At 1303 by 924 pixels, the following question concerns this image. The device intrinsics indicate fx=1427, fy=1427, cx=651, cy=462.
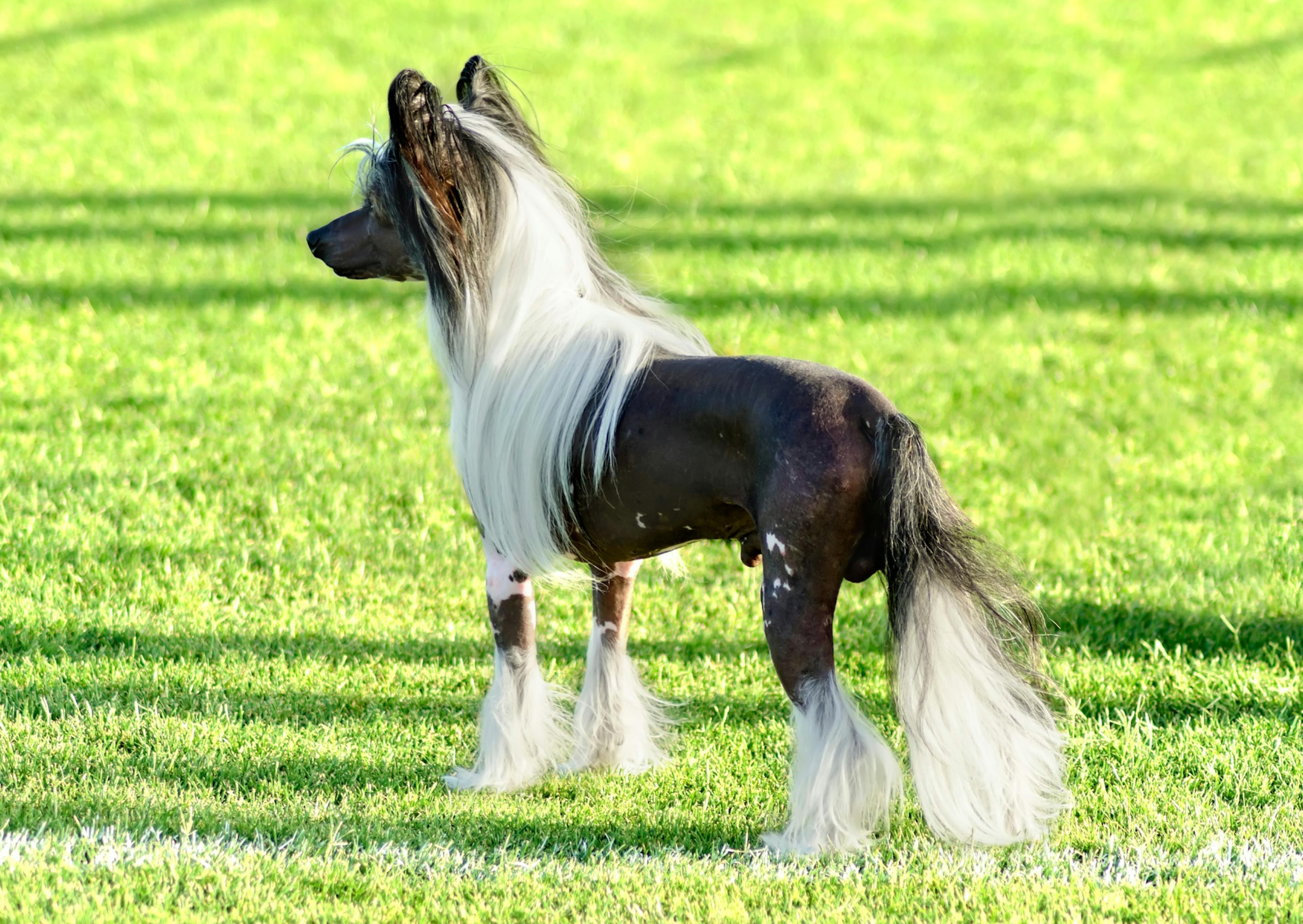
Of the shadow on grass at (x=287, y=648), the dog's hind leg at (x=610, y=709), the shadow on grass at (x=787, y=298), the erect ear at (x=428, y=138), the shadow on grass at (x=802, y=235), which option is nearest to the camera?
the erect ear at (x=428, y=138)

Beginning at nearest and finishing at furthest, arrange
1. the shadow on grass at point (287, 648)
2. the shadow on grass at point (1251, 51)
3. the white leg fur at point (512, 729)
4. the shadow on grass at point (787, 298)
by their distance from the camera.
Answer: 1. the white leg fur at point (512, 729)
2. the shadow on grass at point (287, 648)
3. the shadow on grass at point (787, 298)
4. the shadow on grass at point (1251, 51)

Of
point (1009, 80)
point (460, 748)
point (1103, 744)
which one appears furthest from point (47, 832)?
point (1009, 80)

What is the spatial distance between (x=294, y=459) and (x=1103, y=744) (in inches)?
166

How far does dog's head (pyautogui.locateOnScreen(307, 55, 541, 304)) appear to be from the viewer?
373 cm

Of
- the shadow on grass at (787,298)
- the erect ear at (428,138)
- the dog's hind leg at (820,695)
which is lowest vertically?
the dog's hind leg at (820,695)

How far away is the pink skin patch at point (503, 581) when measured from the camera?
4.07 m

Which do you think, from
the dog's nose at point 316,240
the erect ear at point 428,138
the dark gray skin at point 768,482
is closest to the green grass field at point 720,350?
the erect ear at point 428,138

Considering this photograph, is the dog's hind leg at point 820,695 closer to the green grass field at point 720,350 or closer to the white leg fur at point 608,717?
the green grass field at point 720,350

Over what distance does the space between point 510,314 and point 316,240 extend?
2.48ft

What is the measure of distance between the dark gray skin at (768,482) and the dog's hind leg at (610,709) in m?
0.56

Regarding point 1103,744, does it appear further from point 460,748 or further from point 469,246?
point 469,246

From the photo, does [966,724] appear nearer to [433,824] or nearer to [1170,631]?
[433,824]

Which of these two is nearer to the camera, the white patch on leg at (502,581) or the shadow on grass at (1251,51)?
the white patch on leg at (502,581)

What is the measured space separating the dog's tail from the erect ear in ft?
4.40
